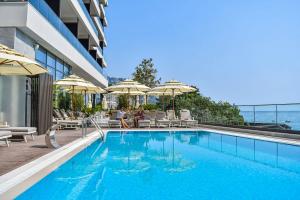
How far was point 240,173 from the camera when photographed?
22.5ft

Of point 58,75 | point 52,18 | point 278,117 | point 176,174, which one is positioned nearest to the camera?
point 176,174

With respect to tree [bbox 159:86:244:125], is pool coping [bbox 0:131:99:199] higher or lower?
lower

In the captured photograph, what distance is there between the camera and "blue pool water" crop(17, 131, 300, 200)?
5.19 meters

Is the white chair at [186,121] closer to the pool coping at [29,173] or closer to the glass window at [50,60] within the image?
the glass window at [50,60]

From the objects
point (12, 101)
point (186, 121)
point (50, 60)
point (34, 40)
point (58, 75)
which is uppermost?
point (34, 40)

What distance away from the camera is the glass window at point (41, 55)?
51.5 feet

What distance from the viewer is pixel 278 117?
1373 cm

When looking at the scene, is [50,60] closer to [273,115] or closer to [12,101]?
[12,101]

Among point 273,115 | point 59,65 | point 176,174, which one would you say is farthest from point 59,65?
point 176,174

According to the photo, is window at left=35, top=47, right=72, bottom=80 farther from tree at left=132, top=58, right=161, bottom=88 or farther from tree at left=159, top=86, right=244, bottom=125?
tree at left=132, top=58, right=161, bottom=88

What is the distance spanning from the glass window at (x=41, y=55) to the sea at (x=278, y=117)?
410 inches

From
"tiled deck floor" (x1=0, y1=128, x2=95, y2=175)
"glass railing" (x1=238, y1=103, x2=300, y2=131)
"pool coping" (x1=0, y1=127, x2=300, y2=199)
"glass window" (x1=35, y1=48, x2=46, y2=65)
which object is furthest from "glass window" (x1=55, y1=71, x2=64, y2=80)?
"pool coping" (x1=0, y1=127, x2=300, y2=199)

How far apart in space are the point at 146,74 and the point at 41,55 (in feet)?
69.3

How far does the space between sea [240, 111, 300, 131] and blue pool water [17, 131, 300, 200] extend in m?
2.17
